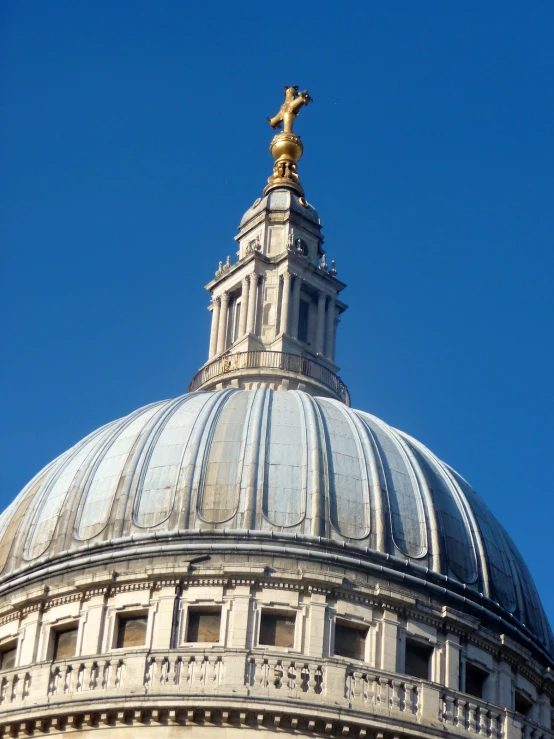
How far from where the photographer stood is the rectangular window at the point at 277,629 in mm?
57938

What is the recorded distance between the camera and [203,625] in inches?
2293

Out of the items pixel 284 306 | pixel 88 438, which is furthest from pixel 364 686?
pixel 284 306

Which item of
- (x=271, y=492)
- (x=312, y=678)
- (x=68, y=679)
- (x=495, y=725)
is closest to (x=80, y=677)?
(x=68, y=679)

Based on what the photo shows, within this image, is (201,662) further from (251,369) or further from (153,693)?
(251,369)

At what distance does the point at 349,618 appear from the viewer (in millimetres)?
58750

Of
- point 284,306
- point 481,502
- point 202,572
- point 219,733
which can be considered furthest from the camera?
point 284,306

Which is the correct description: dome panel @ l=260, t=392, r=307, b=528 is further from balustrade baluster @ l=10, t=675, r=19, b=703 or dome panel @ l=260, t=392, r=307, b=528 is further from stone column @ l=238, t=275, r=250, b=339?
balustrade baluster @ l=10, t=675, r=19, b=703

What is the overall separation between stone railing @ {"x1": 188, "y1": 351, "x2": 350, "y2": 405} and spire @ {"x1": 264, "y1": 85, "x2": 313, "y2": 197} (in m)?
9.52

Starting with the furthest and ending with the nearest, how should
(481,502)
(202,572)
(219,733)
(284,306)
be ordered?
1. (284,306)
2. (481,502)
3. (202,572)
4. (219,733)

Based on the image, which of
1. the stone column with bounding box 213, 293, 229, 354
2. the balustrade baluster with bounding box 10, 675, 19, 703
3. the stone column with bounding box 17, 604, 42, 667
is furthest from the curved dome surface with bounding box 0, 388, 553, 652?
the stone column with bounding box 213, 293, 229, 354

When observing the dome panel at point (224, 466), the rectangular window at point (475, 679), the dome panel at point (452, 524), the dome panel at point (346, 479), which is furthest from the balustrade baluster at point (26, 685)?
the dome panel at point (452, 524)

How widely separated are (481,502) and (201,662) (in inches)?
560

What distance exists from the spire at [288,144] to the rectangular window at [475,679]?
24.0 m

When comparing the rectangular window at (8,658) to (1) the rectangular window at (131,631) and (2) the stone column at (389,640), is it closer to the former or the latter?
(1) the rectangular window at (131,631)
